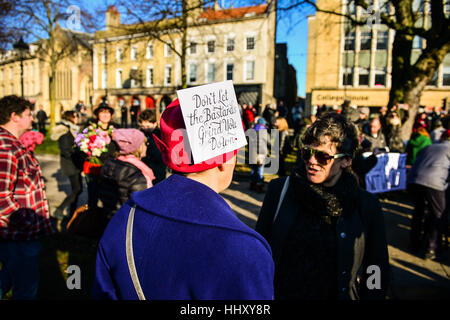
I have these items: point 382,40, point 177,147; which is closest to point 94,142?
point 177,147

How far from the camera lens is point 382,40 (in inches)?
1216

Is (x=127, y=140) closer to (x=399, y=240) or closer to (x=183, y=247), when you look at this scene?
(x=183, y=247)

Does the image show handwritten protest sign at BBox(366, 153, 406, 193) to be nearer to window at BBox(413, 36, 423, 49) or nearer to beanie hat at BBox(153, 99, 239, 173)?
beanie hat at BBox(153, 99, 239, 173)

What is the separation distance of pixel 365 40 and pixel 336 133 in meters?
33.9

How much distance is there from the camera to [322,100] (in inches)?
1266

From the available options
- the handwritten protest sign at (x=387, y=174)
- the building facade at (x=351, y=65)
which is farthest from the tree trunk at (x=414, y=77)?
the building facade at (x=351, y=65)

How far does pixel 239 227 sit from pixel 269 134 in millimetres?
7872

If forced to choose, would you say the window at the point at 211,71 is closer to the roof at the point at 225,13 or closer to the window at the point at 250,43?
the window at the point at 250,43

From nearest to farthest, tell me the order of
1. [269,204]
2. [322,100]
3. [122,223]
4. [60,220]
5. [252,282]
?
1. [252,282]
2. [122,223]
3. [269,204]
4. [60,220]
5. [322,100]

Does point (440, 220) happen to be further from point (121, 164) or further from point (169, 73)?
point (169, 73)

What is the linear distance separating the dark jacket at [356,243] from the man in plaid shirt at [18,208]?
2.06 m

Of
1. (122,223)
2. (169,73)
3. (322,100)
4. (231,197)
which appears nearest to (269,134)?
(231,197)

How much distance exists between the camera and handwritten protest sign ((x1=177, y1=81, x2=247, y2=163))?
3.75 feet

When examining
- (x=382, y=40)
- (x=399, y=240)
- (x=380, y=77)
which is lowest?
(x=399, y=240)
